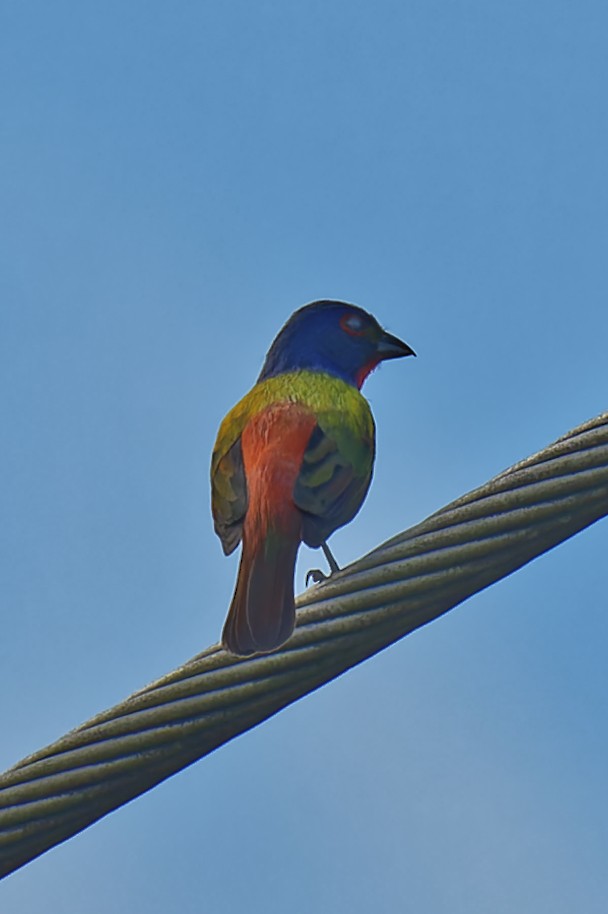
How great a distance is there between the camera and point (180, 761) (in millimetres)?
2832

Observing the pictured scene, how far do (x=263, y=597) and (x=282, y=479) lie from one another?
819 mm

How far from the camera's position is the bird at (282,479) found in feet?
12.6

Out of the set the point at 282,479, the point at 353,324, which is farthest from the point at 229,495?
the point at 353,324

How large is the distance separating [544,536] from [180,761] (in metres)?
0.85

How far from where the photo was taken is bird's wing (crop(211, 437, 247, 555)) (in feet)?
15.0

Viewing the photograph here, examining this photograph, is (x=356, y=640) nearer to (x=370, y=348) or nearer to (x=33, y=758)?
(x=33, y=758)

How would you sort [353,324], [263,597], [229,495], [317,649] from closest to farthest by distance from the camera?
[317,649] → [263,597] → [229,495] → [353,324]

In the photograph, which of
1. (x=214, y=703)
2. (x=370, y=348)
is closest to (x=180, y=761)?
(x=214, y=703)

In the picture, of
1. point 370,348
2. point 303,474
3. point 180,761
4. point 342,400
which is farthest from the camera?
point 370,348

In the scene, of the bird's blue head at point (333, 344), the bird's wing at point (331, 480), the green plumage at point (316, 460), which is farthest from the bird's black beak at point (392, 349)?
the bird's wing at point (331, 480)

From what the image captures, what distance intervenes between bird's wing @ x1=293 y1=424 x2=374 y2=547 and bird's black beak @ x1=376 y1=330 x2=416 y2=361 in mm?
1360

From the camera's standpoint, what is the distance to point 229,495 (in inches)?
184

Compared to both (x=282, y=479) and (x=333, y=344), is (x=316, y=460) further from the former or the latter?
(x=333, y=344)

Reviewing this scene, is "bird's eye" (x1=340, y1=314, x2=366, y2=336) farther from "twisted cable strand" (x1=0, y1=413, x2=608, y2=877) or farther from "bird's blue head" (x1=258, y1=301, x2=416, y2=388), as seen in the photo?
"twisted cable strand" (x1=0, y1=413, x2=608, y2=877)
